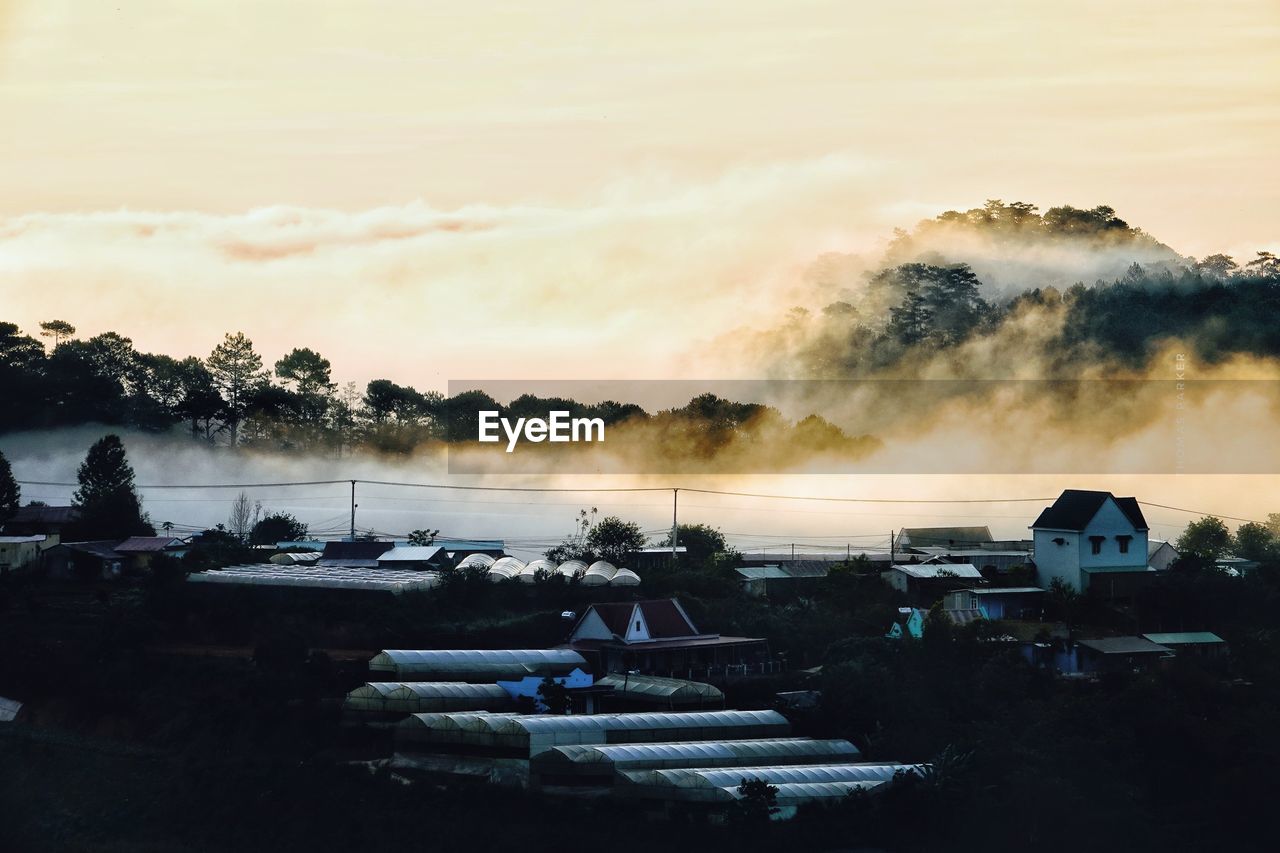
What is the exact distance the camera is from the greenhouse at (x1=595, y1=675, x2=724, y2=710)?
2528cm

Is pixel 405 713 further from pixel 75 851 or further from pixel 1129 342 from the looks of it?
pixel 1129 342

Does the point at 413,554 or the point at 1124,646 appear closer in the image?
the point at 1124,646

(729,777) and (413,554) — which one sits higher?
(413,554)

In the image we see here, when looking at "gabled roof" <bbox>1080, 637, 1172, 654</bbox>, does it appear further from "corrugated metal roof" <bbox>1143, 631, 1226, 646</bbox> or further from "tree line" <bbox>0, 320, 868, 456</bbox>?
"tree line" <bbox>0, 320, 868, 456</bbox>

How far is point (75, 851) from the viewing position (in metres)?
20.4

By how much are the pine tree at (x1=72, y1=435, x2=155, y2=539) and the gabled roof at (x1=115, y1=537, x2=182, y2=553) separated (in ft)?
2.45

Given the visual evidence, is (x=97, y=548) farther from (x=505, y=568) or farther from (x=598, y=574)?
(x=598, y=574)

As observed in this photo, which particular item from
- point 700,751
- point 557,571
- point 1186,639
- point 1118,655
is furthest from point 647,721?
point 557,571

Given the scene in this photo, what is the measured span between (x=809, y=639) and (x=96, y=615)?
13.5m

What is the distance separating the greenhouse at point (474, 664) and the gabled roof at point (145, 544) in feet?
37.9

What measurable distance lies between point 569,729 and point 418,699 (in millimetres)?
2897

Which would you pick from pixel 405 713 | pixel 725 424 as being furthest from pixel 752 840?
pixel 725 424

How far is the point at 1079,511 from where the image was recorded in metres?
30.8

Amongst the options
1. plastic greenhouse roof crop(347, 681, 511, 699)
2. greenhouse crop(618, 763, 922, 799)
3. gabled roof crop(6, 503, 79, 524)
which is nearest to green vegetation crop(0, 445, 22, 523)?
gabled roof crop(6, 503, 79, 524)
